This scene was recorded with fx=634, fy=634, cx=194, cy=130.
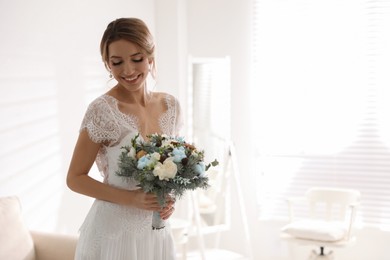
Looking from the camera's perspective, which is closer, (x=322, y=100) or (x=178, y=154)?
(x=178, y=154)

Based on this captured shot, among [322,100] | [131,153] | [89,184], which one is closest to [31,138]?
[89,184]

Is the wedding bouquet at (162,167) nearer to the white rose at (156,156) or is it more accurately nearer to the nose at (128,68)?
the white rose at (156,156)

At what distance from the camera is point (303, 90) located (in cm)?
514

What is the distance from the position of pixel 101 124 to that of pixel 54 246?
166cm

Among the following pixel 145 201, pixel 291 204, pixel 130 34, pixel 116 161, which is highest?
pixel 130 34

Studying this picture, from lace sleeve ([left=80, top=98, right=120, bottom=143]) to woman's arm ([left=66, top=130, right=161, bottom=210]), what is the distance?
2 centimetres

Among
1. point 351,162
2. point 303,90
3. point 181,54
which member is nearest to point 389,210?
point 351,162

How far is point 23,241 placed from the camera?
3.45 meters

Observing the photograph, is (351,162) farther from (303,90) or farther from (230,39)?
(230,39)

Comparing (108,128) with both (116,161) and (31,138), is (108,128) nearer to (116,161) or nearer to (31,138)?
(116,161)

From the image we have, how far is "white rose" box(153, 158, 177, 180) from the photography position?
1.94m

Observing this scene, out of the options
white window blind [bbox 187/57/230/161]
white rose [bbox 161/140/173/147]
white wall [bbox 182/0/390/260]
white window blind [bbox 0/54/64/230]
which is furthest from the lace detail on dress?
white wall [bbox 182/0/390/260]

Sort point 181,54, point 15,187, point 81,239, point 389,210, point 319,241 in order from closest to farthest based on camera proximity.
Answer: point 81,239 → point 15,187 → point 319,241 → point 389,210 → point 181,54

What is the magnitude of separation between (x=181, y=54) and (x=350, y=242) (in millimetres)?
2033
